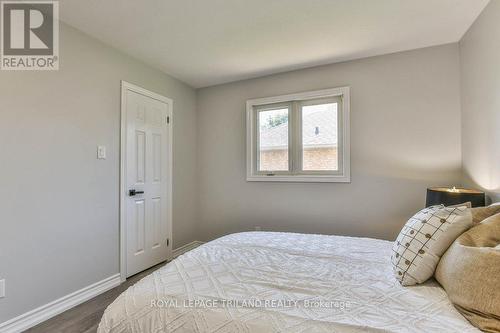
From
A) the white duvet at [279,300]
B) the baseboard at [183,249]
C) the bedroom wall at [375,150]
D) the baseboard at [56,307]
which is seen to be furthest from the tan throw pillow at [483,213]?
the baseboard at [183,249]

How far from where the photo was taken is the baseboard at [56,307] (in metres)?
1.72

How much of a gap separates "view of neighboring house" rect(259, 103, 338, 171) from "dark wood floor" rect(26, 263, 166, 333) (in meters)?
2.23

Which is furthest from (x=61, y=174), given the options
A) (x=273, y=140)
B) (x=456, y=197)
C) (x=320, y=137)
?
(x=456, y=197)

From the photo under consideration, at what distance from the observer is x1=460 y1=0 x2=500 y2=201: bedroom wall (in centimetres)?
177

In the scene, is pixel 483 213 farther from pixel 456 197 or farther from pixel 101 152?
pixel 101 152

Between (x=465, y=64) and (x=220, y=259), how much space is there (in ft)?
9.12

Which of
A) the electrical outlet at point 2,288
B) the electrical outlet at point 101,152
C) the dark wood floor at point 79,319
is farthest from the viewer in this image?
the electrical outlet at point 101,152

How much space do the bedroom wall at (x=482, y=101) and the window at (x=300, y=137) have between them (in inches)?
40.9

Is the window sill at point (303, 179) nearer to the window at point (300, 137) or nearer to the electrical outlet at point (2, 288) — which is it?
the window at point (300, 137)

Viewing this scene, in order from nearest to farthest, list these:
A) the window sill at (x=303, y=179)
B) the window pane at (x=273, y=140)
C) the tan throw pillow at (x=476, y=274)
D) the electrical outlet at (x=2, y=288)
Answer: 1. the tan throw pillow at (x=476, y=274)
2. the electrical outlet at (x=2, y=288)
3. the window sill at (x=303, y=179)
4. the window pane at (x=273, y=140)

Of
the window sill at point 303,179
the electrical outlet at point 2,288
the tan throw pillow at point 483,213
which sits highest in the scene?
the window sill at point 303,179

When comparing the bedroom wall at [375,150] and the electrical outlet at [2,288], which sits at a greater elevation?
the bedroom wall at [375,150]

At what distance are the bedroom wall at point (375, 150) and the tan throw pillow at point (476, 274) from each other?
1.50 metres

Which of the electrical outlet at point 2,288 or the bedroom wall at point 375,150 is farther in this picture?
the bedroom wall at point 375,150
